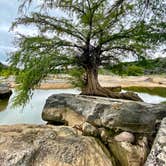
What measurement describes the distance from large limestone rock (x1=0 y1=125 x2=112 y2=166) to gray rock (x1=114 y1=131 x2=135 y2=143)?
1.13 feet

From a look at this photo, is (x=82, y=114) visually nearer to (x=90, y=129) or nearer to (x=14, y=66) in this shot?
(x=90, y=129)

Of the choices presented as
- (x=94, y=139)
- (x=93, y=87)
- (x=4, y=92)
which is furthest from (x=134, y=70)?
(x=4, y=92)

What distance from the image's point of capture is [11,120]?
11.2 meters

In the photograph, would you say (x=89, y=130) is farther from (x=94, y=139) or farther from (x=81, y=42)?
(x=81, y=42)

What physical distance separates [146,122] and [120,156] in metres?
1.06

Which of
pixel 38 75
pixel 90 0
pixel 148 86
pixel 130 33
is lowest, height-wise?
pixel 148 86

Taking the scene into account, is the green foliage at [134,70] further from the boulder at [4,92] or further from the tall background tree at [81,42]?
the boulder at [4,92]

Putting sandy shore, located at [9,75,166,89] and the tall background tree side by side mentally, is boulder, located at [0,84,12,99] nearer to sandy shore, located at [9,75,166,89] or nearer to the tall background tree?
sandy shore, located at [9,75,166,89]

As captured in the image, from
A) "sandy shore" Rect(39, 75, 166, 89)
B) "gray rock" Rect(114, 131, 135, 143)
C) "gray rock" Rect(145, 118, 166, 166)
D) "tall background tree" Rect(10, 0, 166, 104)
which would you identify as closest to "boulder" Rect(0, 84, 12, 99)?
"sandy shore" Rect(39, 75, 166, 89)

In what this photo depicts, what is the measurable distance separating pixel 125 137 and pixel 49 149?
4.86 ft

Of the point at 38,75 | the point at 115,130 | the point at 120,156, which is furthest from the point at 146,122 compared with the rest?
the point at 38,75

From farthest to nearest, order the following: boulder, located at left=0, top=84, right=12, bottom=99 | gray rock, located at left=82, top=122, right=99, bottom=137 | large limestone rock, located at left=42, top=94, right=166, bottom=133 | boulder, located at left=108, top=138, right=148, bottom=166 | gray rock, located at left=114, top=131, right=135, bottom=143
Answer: boulder, located at left=0, top=84, right=12, bottom=99
large limestone rock, located at left=42, top=94, right=166, bottom=133
gray rock, located at left=82, top=122, right=99, bottom=137
gray rock, located at left=114, top=131, right=135, bottom=143
boulder, located at left=108, top=138, right=148, bottom=166

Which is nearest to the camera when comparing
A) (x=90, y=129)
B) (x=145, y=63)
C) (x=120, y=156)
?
(x=120, y=156)

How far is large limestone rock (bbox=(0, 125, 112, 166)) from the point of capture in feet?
14.7
